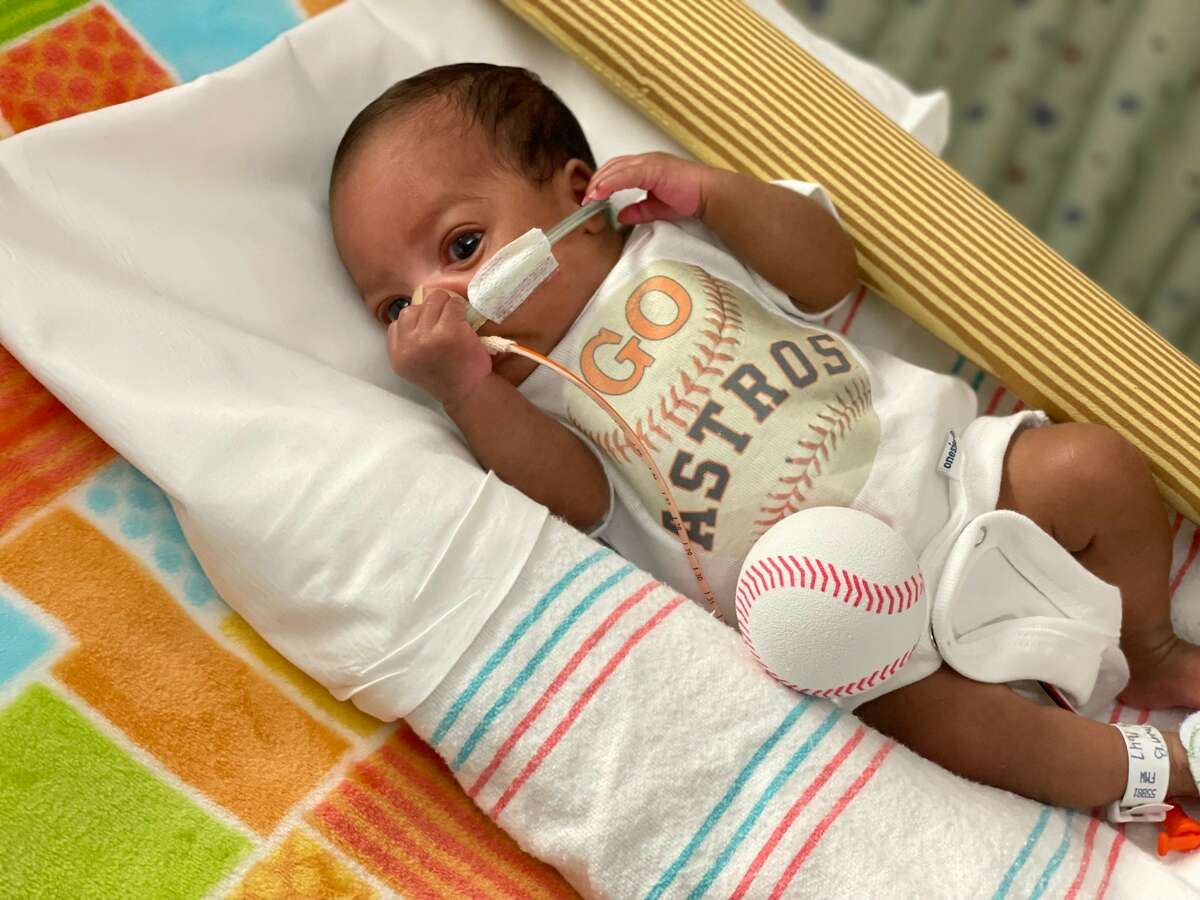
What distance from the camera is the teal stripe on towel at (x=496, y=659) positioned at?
0.85 m

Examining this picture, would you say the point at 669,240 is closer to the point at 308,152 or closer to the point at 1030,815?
the point at 308,152

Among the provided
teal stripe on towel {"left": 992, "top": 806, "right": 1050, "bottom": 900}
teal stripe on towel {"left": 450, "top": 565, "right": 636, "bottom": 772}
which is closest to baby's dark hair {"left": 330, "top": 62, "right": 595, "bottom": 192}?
teal stripe on towel {"left": 450, "top": 565, "right": 636, "bottom": 772}

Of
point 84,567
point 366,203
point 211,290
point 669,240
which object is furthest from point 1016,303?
point 84,567

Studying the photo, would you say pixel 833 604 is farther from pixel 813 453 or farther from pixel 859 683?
pixel 813 453

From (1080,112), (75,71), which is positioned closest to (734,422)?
(75,71)

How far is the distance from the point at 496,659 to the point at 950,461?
0.51 meters

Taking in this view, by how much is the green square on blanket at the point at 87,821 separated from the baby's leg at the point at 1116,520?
0.79 m

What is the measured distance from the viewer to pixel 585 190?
1.21 m

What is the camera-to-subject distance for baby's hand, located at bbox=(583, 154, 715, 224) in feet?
3.72

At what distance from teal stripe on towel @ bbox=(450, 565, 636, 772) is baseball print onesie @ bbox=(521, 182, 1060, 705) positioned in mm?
192

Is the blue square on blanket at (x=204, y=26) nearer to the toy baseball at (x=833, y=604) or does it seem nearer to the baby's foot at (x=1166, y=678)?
the toy baseball at (x=833, y=604)

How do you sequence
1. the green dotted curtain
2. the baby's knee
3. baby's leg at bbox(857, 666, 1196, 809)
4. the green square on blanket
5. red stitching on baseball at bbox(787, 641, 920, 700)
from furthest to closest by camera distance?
the green dotted curtain < the baby's knee < baby's leg at bbox(857, 666, 1196, 809) < red stitching on baseball at bbox(787, 641, 920, 700) < the green square on blanket

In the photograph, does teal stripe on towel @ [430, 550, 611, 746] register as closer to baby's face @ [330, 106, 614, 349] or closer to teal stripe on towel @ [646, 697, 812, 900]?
teal stripe on towel @ [646, 697, 812, 900]

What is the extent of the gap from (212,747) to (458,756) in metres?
0.19
